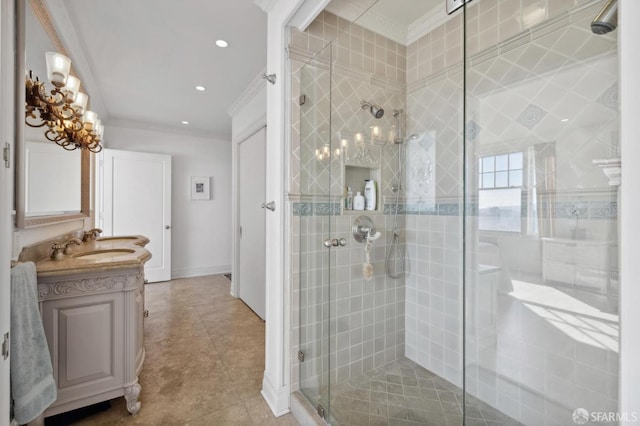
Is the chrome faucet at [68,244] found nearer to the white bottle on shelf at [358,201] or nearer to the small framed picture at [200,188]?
the white bottle on shelf at [358,201]

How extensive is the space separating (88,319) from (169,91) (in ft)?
8.69

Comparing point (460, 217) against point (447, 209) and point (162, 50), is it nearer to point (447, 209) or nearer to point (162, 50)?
point (447, 209)

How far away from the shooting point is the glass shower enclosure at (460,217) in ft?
4.18

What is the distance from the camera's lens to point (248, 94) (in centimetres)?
320

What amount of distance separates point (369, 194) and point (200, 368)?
181 centimetres

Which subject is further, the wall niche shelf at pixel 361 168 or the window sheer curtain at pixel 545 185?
the wall niche shelf at pixel 361 168

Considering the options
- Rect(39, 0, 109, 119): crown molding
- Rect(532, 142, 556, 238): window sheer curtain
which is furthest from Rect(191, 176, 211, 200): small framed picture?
Rect(532, 142, 556, 238): window sheer curtain

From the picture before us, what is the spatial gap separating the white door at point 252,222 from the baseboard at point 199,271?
146 centimetres

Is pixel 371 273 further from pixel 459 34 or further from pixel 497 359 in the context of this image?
pixel 459 34

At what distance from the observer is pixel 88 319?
4.96 ft

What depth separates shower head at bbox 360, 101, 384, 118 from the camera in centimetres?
190
